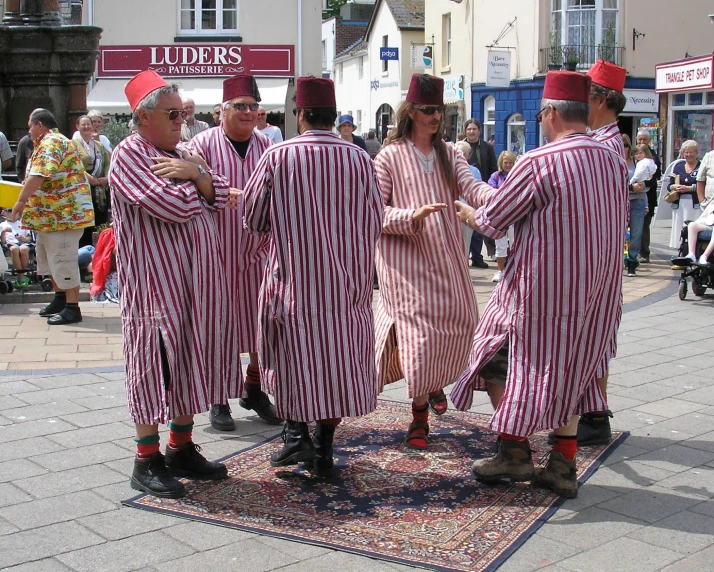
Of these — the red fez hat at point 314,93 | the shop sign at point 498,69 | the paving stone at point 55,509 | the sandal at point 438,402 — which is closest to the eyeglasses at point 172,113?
the red fez hat at point 314,93

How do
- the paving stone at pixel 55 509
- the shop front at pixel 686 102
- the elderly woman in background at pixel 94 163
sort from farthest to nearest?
the shop front at pixel 686 102
the elderly woman in background at pixel 94 163
the paving stone at pixel 55 509

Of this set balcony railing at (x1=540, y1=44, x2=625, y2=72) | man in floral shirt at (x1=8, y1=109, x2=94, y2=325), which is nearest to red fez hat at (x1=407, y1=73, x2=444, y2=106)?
man in floral shirt at (x1=8, y1=109, x2=94, y2=325)

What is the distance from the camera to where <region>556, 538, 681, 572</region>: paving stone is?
3811mm

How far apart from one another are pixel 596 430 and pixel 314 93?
230 cm

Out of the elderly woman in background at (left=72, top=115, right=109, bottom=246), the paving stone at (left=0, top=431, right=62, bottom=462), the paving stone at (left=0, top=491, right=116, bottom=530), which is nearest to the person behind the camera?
the paving stone at (left=0, top=491, right=116, bottom=530)

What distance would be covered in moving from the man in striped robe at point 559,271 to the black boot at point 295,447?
0.95 m

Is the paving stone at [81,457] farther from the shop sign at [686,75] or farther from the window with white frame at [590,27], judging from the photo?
the window with white frame at [590,27]

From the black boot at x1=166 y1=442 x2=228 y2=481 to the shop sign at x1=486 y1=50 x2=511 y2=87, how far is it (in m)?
25.8

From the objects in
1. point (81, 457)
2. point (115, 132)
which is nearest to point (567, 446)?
point (81, 457)

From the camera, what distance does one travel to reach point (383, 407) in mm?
6113

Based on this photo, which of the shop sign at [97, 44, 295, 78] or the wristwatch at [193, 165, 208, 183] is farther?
the shop sign at [97, 44, 295, 78]

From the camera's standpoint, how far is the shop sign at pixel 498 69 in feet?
96.0

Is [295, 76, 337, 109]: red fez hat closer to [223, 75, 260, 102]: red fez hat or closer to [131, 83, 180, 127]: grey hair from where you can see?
[131, 83, 180, 127]: grey hair

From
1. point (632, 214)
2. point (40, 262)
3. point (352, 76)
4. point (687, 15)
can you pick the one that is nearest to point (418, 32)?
point (352, 76)
